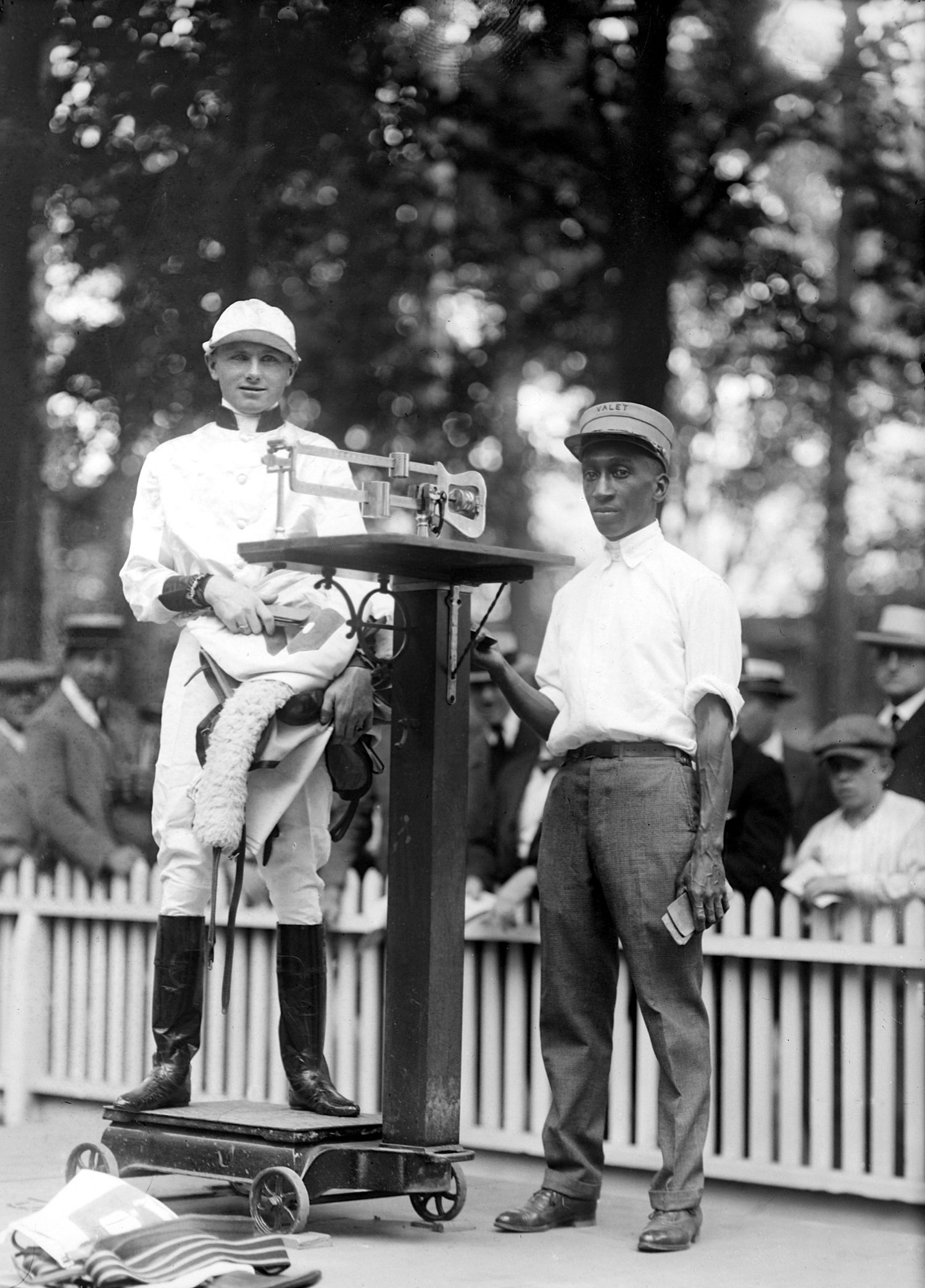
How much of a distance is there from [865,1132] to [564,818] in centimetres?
155

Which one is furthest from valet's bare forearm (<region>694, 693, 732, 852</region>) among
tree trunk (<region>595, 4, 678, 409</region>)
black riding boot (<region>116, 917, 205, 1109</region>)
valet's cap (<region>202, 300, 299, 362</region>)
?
tree trunk (<region>595, 4, 678, 409</region>)

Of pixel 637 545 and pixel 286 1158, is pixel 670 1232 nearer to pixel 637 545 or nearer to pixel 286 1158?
pixel 286 1158

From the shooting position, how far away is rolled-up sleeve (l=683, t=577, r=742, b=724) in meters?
4.74

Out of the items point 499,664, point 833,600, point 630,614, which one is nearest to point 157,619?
point 499,664

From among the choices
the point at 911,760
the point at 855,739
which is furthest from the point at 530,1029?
the point at 911,760

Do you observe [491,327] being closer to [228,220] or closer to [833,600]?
[228,220]

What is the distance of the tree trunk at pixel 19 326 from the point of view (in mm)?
8430

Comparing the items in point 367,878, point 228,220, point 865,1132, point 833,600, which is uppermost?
point 228,220

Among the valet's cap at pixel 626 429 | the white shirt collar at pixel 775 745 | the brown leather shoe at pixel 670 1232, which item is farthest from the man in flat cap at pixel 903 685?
the brown leather shoe at pixel 670 1232

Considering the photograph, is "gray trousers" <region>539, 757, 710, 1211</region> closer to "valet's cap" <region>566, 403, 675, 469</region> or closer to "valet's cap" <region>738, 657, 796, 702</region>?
"valet's cap" <region>566, 403, 675, 469</region>

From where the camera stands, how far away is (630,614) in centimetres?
488

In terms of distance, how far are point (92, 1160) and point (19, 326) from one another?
4.82 meters

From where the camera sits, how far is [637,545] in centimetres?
498

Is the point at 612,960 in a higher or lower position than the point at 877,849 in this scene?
lower
